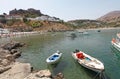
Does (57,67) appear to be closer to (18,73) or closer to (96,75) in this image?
(96,75)

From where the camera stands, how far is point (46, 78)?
917 inches

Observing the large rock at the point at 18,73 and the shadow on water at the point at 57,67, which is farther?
the shadow on water at the point at 57,67

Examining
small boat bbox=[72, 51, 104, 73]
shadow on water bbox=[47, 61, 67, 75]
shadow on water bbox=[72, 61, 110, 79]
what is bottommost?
shadow on water bbox=[47, 61, 67, 75]

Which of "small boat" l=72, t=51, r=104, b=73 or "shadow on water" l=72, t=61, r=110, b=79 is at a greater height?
"small boat" l=72, t=51, r=104, b=73

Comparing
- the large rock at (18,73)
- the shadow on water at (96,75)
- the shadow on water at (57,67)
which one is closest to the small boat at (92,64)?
the shadow on water at (96,75)

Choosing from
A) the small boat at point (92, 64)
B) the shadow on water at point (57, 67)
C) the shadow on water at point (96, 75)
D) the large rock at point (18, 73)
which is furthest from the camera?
the shadow on water at point (57, 67)

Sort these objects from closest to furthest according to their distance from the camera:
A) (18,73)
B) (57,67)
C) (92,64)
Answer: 1. (18,73)
2. (92,64)
3. (57,67)

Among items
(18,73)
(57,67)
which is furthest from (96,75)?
(18,73)

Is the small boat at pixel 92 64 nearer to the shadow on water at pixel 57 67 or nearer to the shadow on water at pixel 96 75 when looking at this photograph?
the shadow on water at pixel 96 75

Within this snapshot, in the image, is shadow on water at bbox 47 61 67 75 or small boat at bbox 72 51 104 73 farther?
shadow on water at bbox 47 61 67 75

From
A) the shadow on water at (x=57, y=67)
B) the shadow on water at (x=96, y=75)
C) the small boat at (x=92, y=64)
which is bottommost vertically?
the shadow on water at (x=57, y=67)

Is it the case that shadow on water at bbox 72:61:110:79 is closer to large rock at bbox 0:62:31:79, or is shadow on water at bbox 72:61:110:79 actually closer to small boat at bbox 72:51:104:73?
small boat at bbox 72:51:104:73

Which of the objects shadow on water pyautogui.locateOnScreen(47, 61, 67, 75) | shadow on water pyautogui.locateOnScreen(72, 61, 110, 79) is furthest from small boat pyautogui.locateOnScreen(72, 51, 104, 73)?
shadow on water pyautogui.locateOnScreen(47, 61, 67, 75)

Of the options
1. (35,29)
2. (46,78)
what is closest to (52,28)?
(35,29)
